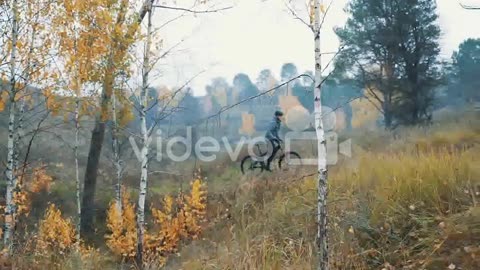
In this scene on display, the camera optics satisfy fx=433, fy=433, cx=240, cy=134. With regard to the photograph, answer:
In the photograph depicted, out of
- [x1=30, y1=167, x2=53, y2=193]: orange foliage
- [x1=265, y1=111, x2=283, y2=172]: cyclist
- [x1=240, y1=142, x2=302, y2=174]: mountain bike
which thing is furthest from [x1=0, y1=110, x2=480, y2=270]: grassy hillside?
[x1=30, y1=167, x2=53, y2=193]: orange foliage

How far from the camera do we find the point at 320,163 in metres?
4.04

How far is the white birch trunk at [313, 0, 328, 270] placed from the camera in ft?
12.6

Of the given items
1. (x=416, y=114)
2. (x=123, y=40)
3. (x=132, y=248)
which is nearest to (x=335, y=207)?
(x=123, y=40)

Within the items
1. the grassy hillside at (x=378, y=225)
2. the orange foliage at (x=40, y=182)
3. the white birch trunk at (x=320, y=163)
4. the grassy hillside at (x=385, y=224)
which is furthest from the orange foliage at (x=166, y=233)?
the orange foliage at (x=40, y=182)

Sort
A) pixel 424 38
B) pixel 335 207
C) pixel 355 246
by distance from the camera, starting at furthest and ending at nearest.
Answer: pixel 424 38
pixel 335 207
pixel 355 246

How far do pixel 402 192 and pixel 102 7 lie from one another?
6669 millimetres

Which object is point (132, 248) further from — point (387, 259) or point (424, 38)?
point (424, 38)

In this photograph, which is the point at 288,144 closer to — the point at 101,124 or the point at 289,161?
the point at 289,161

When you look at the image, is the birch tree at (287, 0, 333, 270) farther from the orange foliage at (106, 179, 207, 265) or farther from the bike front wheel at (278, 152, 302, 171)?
the bike front wheel at (278, 152, 302, 171)

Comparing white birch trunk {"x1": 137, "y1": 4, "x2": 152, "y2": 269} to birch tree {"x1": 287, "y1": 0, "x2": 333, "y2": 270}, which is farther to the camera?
white birch trunk {"x1": 137, "y1": 4, "x2": 152, "y2": 269}

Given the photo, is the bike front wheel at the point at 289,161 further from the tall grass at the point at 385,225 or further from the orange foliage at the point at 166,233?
the tall grass at the point at 385,225

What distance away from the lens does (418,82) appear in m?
17.4

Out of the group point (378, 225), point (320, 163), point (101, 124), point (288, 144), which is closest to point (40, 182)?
point (101, 124)

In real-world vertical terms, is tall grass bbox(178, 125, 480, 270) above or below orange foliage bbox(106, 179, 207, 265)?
above
